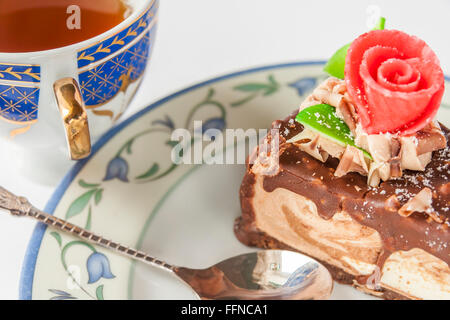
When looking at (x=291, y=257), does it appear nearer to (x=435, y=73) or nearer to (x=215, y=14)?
(x=435, y=73)

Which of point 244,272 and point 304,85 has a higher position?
point 304,85

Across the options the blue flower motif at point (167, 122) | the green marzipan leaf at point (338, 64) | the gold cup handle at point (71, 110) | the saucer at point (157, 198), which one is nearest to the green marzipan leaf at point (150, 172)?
the saucer at point (157, 198)

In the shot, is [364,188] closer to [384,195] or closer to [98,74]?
[384,195]

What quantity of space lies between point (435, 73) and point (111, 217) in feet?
2.42

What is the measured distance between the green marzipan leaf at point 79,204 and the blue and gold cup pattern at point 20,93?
0.20m

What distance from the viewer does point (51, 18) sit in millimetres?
1295

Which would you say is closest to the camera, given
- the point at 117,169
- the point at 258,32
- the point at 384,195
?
the point at 384,195

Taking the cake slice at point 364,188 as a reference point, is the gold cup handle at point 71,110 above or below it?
above

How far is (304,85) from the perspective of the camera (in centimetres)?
148

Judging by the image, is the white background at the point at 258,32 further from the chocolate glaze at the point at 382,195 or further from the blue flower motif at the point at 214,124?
the chocolate glaze at the point at 382,195

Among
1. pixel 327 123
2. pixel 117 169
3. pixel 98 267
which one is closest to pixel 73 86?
pixel 117 169

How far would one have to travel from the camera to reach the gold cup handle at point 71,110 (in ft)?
3.78

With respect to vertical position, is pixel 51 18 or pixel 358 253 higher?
pixel 51 18

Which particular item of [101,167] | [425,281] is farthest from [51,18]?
[425,281]
